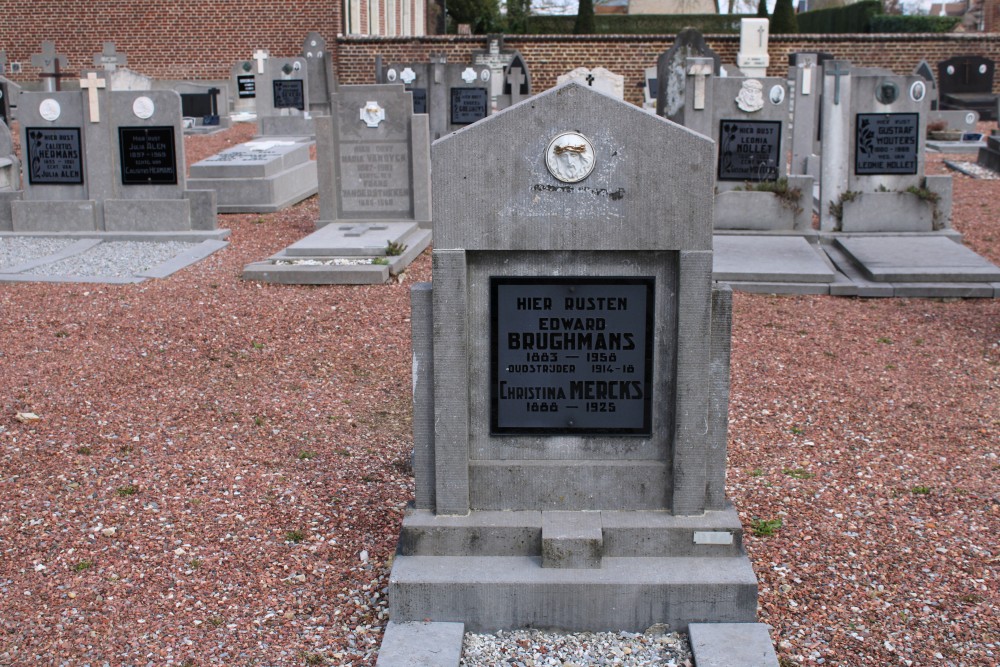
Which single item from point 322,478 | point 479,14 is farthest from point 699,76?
point 479,14

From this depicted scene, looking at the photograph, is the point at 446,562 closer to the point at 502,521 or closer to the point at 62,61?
the point at 502,521

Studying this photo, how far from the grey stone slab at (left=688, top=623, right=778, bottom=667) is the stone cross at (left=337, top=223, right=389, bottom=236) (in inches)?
300

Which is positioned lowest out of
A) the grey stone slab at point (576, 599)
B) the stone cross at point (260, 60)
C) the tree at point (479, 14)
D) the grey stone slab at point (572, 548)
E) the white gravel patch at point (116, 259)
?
the grey stone slab at point (576, 599)

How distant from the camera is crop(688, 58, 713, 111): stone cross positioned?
1148 cm

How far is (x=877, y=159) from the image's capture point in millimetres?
11031

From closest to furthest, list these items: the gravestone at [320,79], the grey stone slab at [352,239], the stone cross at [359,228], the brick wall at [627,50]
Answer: the grey stone slab at [352,239] < the stone cross at [359,228] < the gravestone at [320,79] < the brick wall at [627,50]

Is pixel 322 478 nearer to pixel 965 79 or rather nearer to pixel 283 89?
pixel 283 89

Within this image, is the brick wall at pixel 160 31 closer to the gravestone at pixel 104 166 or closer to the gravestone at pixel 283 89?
the gravestone at pixel 283 89

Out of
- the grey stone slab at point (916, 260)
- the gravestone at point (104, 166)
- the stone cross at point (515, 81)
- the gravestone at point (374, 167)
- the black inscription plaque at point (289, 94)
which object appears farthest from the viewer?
the black inscription plaque at point (289, 94)

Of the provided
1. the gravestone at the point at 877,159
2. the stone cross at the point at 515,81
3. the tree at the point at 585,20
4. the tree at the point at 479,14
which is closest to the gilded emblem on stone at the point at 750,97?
the gravestone at the point at 877,159

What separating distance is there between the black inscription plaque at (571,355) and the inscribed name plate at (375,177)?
25.8ft

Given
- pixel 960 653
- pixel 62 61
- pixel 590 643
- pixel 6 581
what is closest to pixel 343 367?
pixel 6 581

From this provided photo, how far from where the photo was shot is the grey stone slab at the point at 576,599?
3873mm

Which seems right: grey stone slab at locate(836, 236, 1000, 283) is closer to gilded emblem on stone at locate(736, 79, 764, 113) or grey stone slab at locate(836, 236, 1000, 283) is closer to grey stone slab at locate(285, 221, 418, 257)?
gilded emblem on stone at locate(736, 79, 764, 113)
